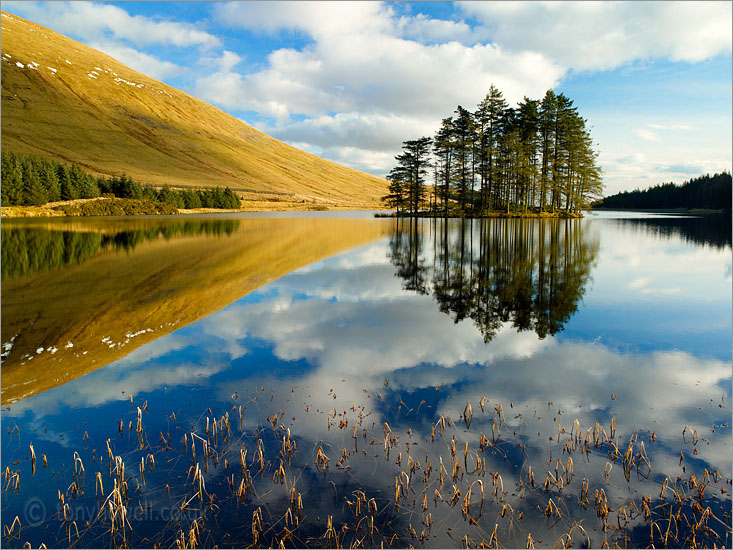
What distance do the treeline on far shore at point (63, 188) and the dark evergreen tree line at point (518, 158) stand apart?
3098 inches

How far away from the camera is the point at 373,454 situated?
23.4ft

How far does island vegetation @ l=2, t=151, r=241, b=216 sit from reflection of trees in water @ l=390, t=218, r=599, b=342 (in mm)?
86202

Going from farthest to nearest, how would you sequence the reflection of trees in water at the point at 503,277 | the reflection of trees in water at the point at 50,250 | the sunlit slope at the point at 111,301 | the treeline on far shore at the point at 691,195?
the treeline on far shore at the point at 691,195 → the reflection of trees in water at the point at 50,250 → the reflection of trees in water at the point at 503,277 → the sunlit slope at the point at 111,301

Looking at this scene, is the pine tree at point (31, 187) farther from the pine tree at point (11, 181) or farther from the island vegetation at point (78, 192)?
the pine tree at point (11, 181)

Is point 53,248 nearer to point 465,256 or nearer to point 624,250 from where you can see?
point 465,256

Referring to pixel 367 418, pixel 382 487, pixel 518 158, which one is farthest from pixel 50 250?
pixel 518 158

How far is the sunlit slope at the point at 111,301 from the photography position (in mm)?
11594

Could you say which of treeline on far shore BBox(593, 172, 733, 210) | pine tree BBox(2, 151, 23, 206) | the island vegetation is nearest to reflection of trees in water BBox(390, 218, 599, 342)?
pine tree BBox(2, 151, 23, 206)

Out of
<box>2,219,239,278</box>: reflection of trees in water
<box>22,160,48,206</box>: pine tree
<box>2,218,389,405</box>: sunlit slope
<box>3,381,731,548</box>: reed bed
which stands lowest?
<box>3,381,731,548</box>: reed bed

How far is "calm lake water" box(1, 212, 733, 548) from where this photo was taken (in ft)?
18.5

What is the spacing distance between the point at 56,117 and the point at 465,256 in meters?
239

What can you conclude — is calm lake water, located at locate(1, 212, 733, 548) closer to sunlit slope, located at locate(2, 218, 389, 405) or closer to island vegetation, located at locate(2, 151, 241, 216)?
sunlit slope, located at locate(2, 218, 389, 405)

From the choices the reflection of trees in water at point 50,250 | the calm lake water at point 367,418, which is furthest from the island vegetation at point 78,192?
the calm lake water at point 367,418

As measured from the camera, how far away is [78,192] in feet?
332
